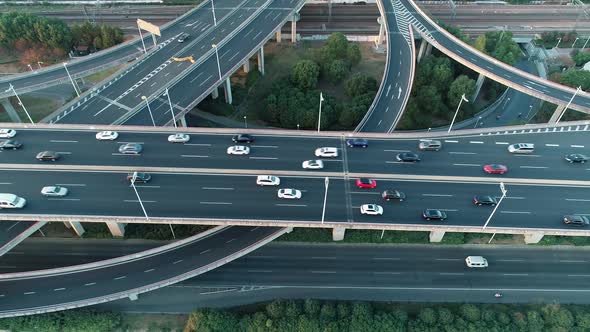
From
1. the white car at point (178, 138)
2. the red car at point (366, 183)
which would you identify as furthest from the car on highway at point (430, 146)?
the white car at point (178, 138)

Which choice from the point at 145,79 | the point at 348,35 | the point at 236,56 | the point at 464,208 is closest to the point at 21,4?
the point at 145,79

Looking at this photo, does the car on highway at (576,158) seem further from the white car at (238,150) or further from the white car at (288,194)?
the white car at (238,150)

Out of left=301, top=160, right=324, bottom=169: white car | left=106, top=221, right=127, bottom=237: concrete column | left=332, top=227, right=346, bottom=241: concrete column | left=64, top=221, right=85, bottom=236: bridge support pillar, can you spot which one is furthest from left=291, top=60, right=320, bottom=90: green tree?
left=64, top=221, right=85, bottom=236: bridge support pillar

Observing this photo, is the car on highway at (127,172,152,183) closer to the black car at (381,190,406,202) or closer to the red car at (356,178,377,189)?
the red car at (356,178,377,189)

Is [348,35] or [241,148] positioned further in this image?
[348,35]

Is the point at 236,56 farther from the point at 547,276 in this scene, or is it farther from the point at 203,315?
the point at 547,276

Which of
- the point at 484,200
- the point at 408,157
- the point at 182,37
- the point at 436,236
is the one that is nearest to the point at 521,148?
the point at 484,200

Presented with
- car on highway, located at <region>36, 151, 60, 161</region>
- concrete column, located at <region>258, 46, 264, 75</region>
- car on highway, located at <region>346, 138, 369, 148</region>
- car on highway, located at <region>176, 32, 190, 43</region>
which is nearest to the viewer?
car on highway, located at <region>36, 151, 60, 161</region>

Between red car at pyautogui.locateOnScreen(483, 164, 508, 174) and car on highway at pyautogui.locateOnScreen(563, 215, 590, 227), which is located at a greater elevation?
red car at pyautogui.locateOnScreen(483, 164, 508, 174)
